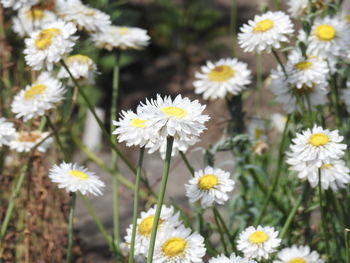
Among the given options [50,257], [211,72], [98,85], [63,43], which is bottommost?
[50,257]

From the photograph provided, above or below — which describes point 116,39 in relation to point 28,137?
above

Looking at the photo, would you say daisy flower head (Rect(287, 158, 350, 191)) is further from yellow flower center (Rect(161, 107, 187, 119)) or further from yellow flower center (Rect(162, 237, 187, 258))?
yellow flower center (Rect(161, 107, 187, 119))

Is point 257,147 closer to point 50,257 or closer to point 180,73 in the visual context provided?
point 50,257

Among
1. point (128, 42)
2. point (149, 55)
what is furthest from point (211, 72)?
point (149, 55)

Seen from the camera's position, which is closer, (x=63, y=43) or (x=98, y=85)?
(x=63, y=43)

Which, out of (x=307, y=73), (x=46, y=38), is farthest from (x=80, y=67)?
(x=307, y=73)

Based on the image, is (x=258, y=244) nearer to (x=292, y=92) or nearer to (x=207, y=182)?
(x=207, y=182)
